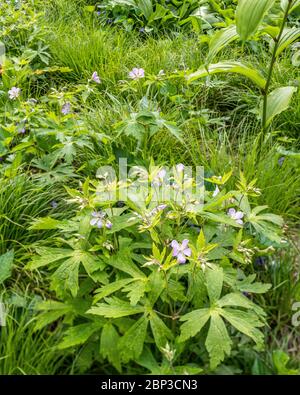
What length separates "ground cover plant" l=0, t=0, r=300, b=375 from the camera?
128 centimetres

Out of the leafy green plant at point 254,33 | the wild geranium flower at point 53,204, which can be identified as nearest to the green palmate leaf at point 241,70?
the leafy green plant at point 254,33

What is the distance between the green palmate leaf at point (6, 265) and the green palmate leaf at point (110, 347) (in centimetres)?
41

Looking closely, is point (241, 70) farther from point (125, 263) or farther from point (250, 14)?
point (125, 263)

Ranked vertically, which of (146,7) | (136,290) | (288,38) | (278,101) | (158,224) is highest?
(146,7)

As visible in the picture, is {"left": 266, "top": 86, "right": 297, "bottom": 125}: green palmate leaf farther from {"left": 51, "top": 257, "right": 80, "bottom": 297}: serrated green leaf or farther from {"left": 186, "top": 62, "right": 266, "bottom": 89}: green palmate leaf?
{"left": 51, "top": 257, "right": 80, "bottom": 297}: serrated green leaf

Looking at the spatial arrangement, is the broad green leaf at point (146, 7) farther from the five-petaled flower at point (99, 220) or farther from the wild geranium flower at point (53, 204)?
the five-petaled flower at point (99, 220)

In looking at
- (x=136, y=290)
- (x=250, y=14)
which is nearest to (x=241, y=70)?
(x=250, y=14)

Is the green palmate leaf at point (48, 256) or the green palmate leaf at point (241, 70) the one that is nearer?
the green palmate leaf at point (48, 256)

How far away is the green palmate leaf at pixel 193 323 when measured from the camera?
1199mm

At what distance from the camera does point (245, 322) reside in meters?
1.22

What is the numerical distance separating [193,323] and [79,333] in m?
0.30

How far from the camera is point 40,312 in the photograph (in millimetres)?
1433
